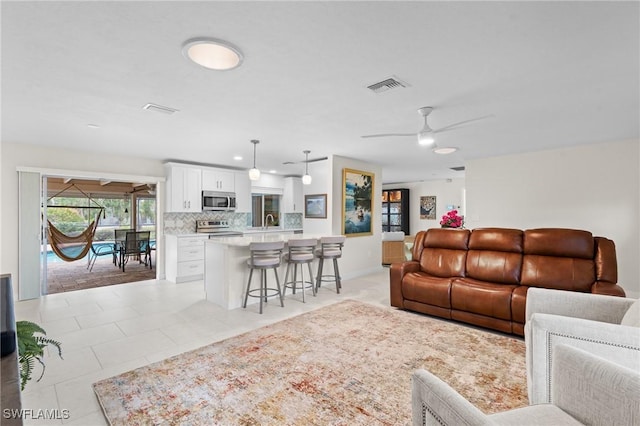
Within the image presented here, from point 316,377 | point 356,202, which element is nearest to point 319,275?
point 356,202

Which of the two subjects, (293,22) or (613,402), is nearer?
(613,402)

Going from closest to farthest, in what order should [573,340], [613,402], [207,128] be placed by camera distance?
[613,402], [573,340], [207,128]

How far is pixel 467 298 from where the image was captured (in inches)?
130

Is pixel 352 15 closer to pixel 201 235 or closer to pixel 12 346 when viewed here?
pixel 12 346

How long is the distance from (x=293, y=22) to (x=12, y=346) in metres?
1.97

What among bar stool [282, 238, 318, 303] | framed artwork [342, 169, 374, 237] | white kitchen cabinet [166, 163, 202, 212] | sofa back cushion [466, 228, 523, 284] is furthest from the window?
sofa back cushion [466, 228, 523, 284]

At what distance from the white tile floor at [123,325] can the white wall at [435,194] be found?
17.2 feet

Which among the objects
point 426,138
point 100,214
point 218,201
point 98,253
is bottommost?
point 98,253

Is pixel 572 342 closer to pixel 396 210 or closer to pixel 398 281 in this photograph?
pixel 398 281

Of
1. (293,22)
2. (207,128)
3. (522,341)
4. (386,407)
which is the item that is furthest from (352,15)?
(522,341)

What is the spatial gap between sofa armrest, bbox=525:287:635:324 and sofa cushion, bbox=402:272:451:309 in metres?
1.25

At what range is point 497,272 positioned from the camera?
347 cm

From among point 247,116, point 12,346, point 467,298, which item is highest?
point 247,116

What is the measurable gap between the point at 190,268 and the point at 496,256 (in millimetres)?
5064
